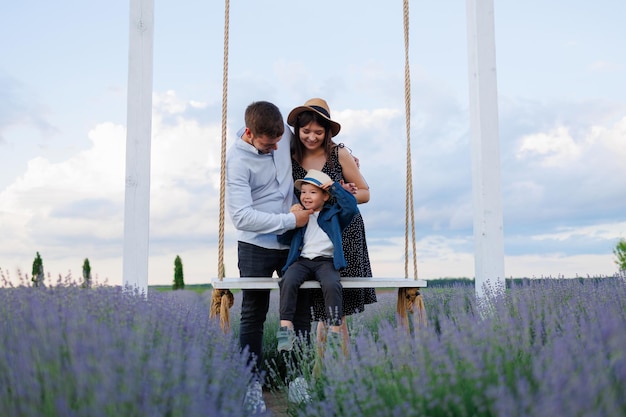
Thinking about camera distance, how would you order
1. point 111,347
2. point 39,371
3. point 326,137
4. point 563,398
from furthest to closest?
1. point 326,137
2. point 111,347
3. point 39,371
4. point 563,398

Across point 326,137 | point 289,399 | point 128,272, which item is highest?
point 326,137

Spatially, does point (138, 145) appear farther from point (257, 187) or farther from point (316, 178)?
point (316, 178)

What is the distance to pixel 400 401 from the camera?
5.83ft

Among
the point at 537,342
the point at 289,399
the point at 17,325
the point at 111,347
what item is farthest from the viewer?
the point at 289,399

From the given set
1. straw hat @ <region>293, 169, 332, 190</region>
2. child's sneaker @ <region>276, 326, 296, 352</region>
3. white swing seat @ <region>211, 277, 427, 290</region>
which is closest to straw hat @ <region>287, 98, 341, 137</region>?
straw hat @ <region>293, 169, 332, 190</region>

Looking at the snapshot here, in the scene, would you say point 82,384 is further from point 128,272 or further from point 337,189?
point 128,272

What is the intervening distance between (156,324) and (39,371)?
0.57m

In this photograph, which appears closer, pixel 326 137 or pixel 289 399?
pixel 289 399

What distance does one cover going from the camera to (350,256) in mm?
3480

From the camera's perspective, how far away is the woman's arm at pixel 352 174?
11.4 feet

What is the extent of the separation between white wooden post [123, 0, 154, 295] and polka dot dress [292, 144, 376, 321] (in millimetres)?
874

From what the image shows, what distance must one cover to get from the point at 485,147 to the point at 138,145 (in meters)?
2.04

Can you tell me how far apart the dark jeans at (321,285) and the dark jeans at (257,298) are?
0.78 feet

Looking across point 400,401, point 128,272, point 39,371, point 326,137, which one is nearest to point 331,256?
point 326,137
